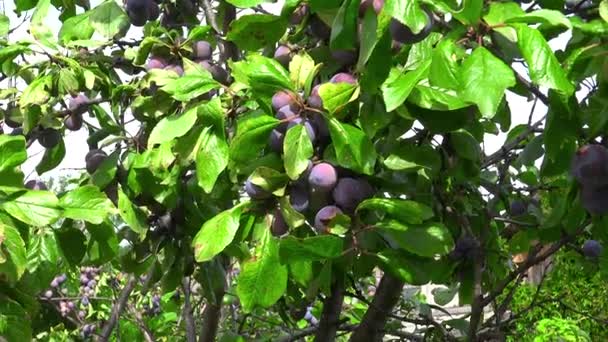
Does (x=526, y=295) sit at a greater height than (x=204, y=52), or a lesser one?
greater

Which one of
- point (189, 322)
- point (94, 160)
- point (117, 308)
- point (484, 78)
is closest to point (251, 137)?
point (484, 78)

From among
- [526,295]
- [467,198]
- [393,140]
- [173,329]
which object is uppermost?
[526,295]

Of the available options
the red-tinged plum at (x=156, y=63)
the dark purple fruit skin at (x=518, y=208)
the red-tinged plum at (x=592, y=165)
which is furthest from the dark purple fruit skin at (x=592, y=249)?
the red-tinged plum at (x=156, y=63)

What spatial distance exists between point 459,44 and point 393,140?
274mm

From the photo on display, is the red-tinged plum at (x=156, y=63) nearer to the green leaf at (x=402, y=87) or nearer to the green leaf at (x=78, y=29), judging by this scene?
the green leaf at (x=78, y=29)

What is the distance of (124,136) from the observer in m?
1.83

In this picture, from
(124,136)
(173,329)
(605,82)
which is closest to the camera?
(605,82)

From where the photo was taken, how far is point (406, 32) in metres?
1.11

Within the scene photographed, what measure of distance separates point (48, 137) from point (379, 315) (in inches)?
31.8

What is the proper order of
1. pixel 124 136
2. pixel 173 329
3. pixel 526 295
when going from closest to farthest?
pixel 124 136 → pixel 173 329 → pixel 526 295

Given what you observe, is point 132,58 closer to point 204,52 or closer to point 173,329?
point 204,52

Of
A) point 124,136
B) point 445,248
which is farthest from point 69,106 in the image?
point 445,248

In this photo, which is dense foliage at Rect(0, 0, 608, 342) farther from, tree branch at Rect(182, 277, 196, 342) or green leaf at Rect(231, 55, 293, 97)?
tree branch at Rect(182, 277, 196, 342)

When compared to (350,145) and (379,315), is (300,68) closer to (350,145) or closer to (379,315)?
(350,145)
